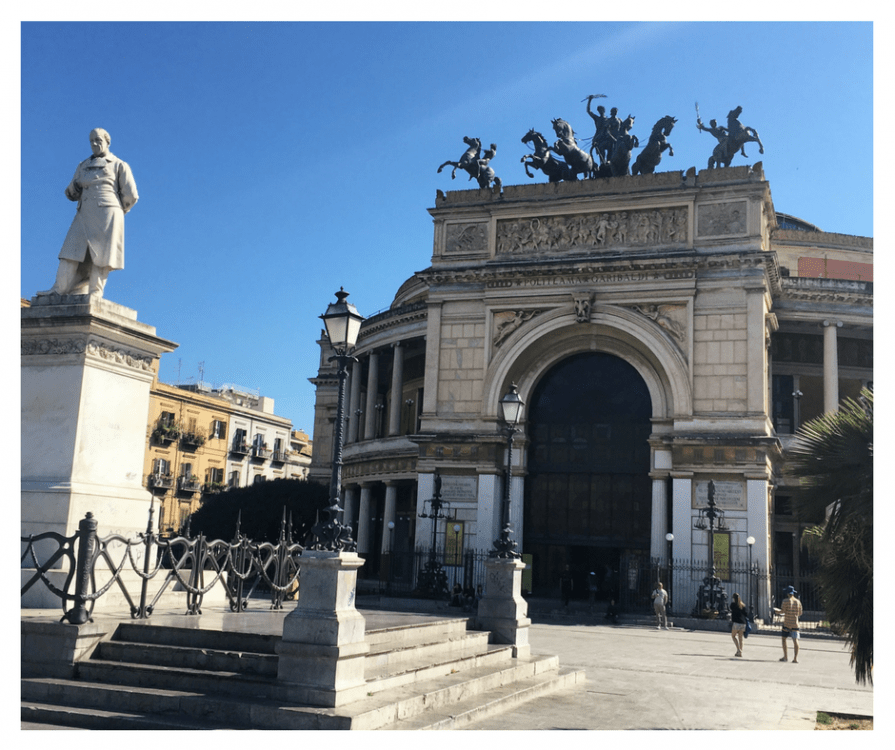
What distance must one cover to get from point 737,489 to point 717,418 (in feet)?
8.55

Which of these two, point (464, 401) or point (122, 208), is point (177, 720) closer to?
point (122, 208)

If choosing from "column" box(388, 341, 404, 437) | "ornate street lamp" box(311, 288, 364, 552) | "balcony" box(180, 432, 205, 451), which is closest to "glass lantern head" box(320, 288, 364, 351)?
"ornate street lamp" box(311, 288, 364, 552)

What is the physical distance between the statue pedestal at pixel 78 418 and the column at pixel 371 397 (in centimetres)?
3649

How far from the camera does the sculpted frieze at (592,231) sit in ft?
111

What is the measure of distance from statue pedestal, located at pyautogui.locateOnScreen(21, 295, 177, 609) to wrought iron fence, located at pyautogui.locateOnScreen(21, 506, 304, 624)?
0.93 ft

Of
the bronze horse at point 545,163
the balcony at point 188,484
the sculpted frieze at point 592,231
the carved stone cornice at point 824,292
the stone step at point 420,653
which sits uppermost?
the bronze horse at point 545,163

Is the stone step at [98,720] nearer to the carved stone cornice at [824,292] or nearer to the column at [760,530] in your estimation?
the column at [760,530]

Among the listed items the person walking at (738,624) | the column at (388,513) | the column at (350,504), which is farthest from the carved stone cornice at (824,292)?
the column at (350,504)

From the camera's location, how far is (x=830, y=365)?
37.2 metres

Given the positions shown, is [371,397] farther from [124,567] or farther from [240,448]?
[124,567]

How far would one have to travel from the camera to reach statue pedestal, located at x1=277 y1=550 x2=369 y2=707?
9141mm

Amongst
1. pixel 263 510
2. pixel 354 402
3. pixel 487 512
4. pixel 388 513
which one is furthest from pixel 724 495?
pixel 354 402
